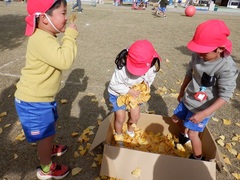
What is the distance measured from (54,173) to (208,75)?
1.83 metres

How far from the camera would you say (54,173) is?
7.39ft

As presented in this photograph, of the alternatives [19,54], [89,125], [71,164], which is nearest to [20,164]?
[71,164]

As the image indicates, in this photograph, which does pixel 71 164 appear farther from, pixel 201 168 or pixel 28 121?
pixel 201 168

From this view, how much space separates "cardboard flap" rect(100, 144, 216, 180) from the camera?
1975mm

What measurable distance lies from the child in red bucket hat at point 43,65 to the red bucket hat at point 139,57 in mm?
575

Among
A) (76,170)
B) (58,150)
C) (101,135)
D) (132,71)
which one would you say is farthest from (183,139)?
(58,150)

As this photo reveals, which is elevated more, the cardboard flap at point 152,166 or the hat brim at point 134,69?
the hat brim at point 134,69

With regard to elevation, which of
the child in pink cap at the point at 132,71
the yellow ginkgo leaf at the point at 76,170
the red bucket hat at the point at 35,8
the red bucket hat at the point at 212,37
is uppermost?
the red bucket hat at the point at 35,8

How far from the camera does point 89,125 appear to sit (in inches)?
120

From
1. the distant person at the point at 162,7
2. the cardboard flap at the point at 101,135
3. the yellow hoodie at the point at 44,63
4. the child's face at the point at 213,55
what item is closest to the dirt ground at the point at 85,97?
the cardboard flap at the point at 101,135

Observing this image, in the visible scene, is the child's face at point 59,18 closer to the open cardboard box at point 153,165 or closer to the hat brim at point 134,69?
the hat brim at point 134,69

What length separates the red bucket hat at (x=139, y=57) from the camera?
2.04 metres

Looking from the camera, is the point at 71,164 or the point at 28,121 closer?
the point at 28,121

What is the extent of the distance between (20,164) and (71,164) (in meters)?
0.56
